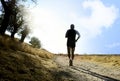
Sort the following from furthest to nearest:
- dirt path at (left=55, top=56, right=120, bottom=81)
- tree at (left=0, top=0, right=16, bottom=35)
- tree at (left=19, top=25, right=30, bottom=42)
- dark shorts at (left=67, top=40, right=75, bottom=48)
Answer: tree at (left=19, top=25, right=30, bottom=42)
tree at (left=0, top=0, right=16, bottom=35)
dark shorts at (left=67, top=40, right=75, bottom=48)
dirt path at (left=55, top=56, right=120, bottom=81)

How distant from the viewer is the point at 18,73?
33.3 feet

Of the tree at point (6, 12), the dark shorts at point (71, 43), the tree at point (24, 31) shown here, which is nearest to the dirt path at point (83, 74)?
the dark shorts at point (71, 43)

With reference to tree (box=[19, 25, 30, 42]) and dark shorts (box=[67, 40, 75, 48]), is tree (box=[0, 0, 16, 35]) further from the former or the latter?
tree (box=[19, 25, 30, 42])

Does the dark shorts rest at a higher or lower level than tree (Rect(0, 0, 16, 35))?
lower

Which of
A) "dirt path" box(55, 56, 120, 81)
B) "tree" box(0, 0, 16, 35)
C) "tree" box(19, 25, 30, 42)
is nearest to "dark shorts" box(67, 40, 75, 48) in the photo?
"dirt path" box(55, 56, 120, 81)

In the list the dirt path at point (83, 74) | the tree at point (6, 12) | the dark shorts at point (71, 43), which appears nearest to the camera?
the dirt path at point (83, 74)

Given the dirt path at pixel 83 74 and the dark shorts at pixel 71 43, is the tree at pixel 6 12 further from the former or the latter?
the dirt path at pixel 83 74

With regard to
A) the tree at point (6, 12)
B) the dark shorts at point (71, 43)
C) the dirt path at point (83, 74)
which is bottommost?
the dirt path at point (83, 74)

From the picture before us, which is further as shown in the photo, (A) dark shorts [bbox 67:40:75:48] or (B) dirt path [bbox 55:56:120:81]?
(A) dark shorts [bbox 67:40:75:48]

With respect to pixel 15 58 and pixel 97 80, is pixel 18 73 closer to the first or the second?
pixel 15 58

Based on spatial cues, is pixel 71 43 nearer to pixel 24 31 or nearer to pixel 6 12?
pixel 6 12

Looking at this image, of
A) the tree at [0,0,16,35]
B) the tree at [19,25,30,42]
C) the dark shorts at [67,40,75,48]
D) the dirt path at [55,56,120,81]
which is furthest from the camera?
the tree at [19,25,30,42]

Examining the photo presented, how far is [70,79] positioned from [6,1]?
1594 centimetres

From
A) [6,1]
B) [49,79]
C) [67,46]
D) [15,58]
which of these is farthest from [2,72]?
[6,1]
